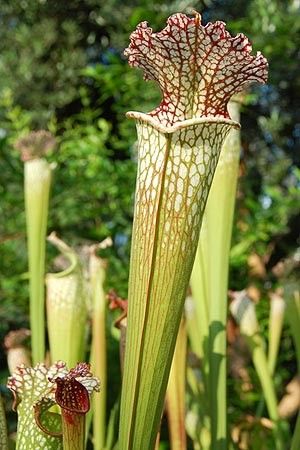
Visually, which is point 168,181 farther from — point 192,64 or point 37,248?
point 37,248

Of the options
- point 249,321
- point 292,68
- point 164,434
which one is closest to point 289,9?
point 292,68

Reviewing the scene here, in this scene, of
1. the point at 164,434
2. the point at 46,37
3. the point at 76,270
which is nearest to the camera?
the point at 76,270

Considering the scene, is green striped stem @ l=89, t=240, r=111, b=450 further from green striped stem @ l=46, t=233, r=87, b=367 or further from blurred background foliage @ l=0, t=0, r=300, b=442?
blurred background foliage @ l=0, t=0, r=300, b=442

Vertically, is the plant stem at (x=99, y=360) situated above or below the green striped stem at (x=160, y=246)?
below

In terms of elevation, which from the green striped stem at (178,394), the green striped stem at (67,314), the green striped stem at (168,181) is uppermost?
the green striped stem at (168,181)

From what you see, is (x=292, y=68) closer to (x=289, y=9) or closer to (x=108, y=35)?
(x=289, y=9)

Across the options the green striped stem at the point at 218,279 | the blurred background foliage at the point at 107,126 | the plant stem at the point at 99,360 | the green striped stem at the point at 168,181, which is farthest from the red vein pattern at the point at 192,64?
the blurred background foliage at the point at 107,126

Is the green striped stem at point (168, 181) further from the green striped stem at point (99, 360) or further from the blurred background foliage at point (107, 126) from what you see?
the blurred background foliage at point (107, 126)
